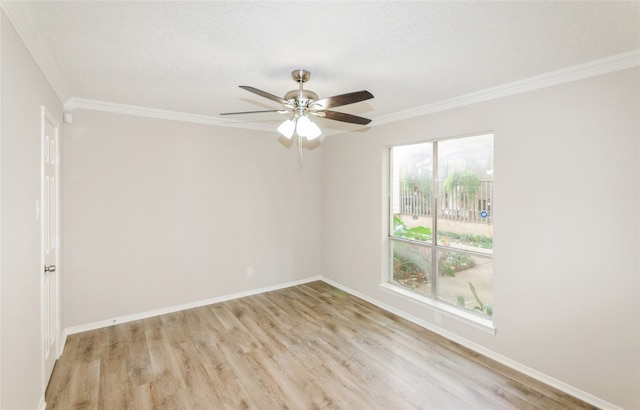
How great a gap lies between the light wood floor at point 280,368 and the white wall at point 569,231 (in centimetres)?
32

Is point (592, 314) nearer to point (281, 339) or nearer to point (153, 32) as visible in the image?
point (281, 339)

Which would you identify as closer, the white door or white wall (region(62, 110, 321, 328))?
the white door

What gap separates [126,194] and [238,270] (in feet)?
5.88

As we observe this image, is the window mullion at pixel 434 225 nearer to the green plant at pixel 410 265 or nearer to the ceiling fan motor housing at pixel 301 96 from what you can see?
the green plant at pixel 410 265

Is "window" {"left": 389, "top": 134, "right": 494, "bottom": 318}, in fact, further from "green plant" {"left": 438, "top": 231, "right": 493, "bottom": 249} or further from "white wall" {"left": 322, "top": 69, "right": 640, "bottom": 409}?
"white wall" {"left": 322, "top": 69, "right": 640, "bottom": 409}

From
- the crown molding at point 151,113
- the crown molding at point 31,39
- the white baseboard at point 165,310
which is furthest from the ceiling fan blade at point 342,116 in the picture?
the white baseboard at point 165,310

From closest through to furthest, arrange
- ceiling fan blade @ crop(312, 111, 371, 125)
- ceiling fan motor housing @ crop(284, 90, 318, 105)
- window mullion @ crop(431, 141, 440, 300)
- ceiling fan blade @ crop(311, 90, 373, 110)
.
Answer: ceiling fan blade @ crop(311, 90, 373, 110) < ceiling fan motor housing @ crop(284, 90, 318, 105) < ceiling fan blade @ crop(312, 111, 371, 125) < window mullion @ crop(431, 141, 440, 300)

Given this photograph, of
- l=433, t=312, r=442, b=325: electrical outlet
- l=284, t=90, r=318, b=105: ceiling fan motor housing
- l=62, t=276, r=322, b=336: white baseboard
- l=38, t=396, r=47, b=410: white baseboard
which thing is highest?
l=284, t=90, r=318, b=105: ceiling fan motor housing

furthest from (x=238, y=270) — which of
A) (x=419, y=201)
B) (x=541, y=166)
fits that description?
(x=541, y=166)

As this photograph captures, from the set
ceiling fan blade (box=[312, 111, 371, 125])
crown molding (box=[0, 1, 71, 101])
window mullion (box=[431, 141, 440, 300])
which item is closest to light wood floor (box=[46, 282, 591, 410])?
window mullion (box=[431, 141, 440, 300])

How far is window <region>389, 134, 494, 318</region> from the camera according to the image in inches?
122

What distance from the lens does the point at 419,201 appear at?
3.74 m

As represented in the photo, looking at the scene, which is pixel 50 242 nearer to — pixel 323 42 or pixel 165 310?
pixel 165 310

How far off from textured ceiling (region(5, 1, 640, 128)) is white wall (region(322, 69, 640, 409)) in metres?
0.36
